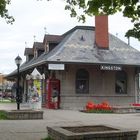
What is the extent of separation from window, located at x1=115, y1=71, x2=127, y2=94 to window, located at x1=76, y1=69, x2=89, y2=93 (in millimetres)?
2894

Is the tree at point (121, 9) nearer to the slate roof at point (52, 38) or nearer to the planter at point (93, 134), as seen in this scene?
the planter at point (93, 134)

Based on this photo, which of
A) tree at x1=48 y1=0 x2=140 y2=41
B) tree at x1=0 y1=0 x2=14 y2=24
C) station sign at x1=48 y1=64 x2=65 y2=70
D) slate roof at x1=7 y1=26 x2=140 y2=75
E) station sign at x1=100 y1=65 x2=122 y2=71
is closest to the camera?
tree at x1=48 y1=0 x2=140 y2=41

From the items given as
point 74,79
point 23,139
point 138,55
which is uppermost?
point 138,55

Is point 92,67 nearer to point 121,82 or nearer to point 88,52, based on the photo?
point 88,52

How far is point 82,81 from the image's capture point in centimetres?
3522

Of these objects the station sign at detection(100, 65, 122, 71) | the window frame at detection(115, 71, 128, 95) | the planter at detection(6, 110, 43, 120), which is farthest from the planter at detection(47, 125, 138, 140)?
the window frame at detection(115, 71, 128, 95)

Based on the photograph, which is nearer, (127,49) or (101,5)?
(101,5)

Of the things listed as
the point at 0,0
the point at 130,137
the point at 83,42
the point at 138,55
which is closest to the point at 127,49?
the point at 138,55

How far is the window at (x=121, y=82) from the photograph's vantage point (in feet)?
120

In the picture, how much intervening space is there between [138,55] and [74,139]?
28191 mm

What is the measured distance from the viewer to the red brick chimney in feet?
121

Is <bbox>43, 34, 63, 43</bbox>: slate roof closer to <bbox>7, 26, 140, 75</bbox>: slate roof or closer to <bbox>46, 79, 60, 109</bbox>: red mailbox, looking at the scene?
<bbox>7, 26, 140, 75</bbox>: slate roof

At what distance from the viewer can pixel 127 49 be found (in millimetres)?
38812

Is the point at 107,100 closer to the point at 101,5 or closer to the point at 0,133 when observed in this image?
the point at 0,133
